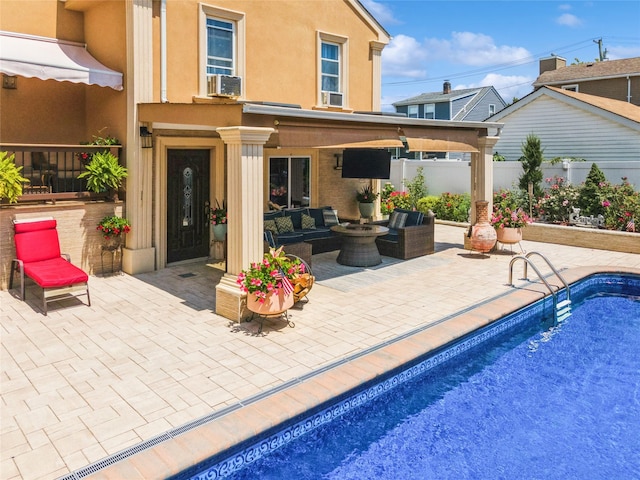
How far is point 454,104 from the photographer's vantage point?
46469 millimetres

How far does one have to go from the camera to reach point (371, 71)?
1914 cm

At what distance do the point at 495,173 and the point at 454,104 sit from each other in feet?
84.5

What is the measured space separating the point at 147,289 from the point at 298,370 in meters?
5.78

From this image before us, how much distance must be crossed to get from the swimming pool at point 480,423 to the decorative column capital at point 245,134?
15.9ft

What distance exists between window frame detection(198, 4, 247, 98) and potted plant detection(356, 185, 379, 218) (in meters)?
6.40

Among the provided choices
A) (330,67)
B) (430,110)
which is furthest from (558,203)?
(430,110)

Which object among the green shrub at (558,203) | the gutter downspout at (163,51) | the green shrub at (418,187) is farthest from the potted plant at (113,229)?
the green shrub at (558,203)

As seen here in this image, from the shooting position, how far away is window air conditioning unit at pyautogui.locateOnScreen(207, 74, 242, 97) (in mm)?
13141

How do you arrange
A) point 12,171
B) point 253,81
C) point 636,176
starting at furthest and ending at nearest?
1. point 636,176
2. point 253,81
3. point 12,171

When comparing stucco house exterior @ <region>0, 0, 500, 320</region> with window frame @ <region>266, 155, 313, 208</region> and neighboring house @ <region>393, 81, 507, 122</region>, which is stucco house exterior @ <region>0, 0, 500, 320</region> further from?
neighboring house @ <region>393, 81, 507, 122</region>

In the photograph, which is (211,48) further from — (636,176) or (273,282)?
(636,176)

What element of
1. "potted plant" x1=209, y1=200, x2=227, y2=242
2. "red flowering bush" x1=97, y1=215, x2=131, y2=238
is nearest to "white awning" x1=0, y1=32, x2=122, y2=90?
"red flowering bush" x1=97, y1=215, x2=131, y2=238

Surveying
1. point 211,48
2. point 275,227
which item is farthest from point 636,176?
point 211,48

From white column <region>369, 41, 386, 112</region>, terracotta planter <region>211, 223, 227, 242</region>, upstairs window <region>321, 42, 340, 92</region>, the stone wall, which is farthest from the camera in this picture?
white column <region>369, 41, 386, 112</region>
